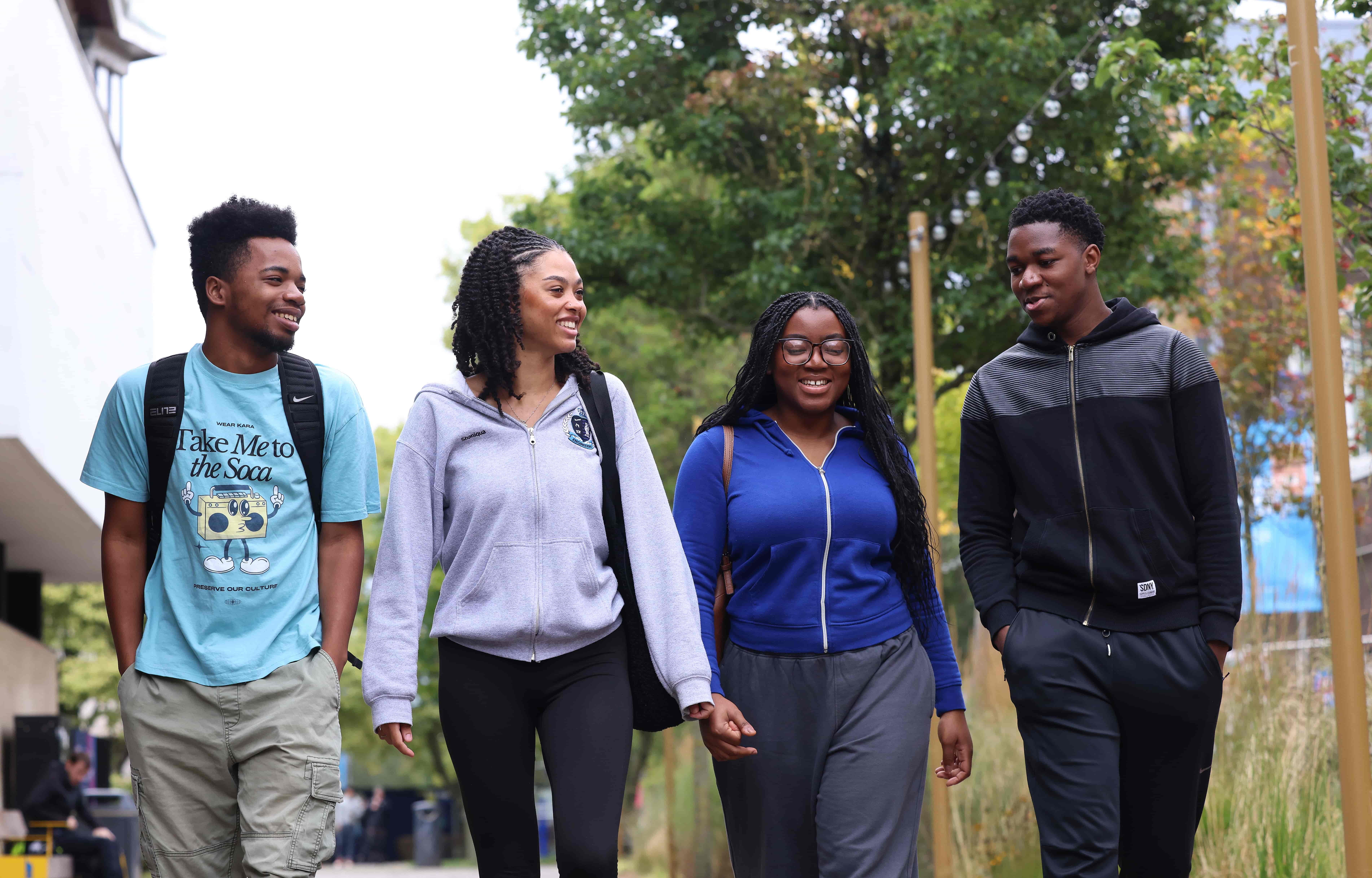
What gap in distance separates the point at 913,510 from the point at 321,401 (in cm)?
172

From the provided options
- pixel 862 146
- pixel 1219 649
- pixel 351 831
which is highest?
pixel 862 146

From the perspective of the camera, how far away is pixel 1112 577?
3992mm

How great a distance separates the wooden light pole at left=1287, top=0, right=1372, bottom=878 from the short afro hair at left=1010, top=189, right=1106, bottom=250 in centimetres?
179

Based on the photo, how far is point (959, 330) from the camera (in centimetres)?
1466

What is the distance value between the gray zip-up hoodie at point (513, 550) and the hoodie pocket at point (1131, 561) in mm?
1084

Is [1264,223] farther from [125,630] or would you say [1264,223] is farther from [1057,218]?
[125,630]

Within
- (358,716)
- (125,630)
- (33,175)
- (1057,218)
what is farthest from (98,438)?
(358,716)

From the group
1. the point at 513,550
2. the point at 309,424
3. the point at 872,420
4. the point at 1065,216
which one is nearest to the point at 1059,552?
the point at 872,420

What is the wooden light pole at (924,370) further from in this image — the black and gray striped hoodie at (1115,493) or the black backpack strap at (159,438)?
the black backpack strap at (159,438)

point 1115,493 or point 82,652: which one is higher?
point 1115,493

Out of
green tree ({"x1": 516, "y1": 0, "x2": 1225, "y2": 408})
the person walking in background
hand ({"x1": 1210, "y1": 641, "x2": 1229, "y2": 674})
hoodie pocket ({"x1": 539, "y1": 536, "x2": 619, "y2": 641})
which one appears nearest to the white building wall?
green tree ({"x1": 516, "y1": 0, "x2": 1225, "y2": 408})

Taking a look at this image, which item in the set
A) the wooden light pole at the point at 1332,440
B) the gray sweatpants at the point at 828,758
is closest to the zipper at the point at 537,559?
the gray sweatpants at the point at 828,758

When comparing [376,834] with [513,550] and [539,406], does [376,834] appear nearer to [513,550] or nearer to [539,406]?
[539,406]

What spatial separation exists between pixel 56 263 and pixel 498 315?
9.03m
